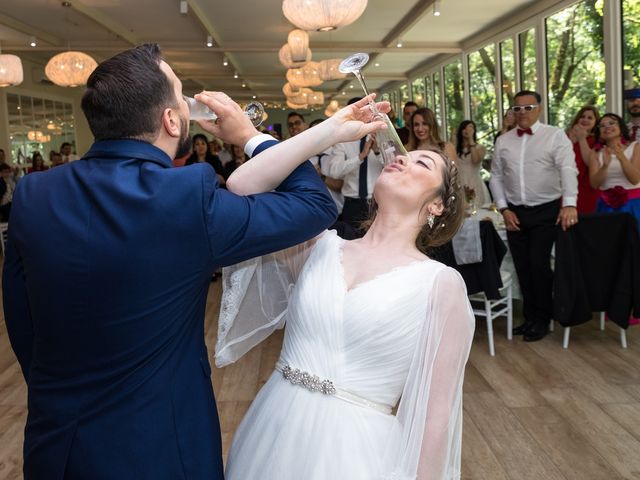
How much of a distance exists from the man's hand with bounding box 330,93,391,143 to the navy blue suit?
0.60 ft

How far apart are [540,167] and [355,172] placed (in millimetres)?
1171

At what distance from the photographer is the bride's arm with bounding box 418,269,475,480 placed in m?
1.22

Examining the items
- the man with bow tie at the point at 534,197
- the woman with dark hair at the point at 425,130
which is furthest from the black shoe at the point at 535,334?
the woman with dark hair at the point at 425,130

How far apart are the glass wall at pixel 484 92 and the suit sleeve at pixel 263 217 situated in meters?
10.0

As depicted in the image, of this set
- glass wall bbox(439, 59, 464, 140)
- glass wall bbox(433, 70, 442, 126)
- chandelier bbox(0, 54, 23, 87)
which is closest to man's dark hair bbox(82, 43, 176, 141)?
chandelier bbox(0, 54, 23, 87)

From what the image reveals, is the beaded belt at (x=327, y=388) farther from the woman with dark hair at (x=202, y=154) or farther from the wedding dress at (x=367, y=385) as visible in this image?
the woman with dark hair at (x=202, y=154)

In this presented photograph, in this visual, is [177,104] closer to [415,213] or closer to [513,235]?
[415,213]

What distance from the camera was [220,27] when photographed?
10.2 m

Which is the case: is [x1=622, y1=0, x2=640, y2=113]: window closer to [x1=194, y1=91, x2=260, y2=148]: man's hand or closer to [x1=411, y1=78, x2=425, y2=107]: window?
[x1=194, y1=91, x2=260, y2=148]: man's hand

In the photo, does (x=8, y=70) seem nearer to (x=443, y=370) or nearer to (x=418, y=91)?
(x=443, y=370)

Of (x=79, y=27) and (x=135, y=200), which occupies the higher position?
(x=79, y=27)

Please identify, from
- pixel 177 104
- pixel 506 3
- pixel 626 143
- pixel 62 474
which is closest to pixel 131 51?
pixel 177 104

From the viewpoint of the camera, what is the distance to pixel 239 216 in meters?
0.93

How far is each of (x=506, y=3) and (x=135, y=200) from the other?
359 inches
